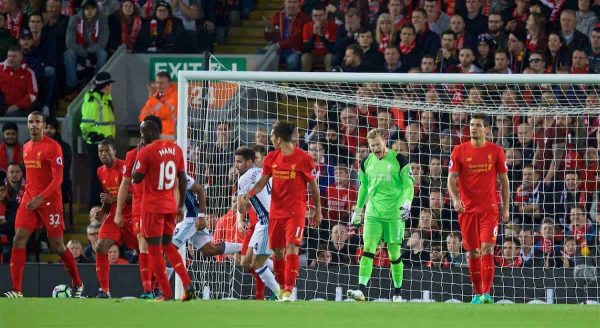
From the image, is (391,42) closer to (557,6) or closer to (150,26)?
(557,6)

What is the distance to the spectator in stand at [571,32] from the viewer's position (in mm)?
19266

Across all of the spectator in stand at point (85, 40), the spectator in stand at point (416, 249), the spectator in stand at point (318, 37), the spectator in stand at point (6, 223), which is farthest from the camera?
the spectator in stand at point (85, 40)

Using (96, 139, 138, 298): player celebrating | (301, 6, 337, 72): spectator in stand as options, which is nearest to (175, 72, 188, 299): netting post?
(96, 139, 138, 298): player celebrating

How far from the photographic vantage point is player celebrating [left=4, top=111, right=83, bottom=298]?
50.3ft

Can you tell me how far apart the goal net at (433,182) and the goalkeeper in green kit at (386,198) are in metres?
1.08

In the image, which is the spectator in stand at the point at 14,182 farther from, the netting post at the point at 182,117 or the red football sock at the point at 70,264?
the netting post at the point at 182,117

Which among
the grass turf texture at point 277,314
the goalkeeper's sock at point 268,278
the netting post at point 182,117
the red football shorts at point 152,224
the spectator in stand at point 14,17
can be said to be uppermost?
the spectator in stand at point 14,17

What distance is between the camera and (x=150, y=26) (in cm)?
2178

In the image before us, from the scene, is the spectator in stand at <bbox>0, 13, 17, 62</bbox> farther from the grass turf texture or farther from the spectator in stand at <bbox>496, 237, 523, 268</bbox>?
the grass turf texture

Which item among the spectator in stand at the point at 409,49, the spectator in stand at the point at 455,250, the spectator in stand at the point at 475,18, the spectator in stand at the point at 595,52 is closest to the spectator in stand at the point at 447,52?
the spectator in stand at the point at 409,49

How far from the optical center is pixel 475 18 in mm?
20156

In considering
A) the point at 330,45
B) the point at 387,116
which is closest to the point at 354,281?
the point at 387,116

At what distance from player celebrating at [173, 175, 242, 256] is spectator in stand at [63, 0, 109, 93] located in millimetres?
6784

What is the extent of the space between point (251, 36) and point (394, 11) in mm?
3094
